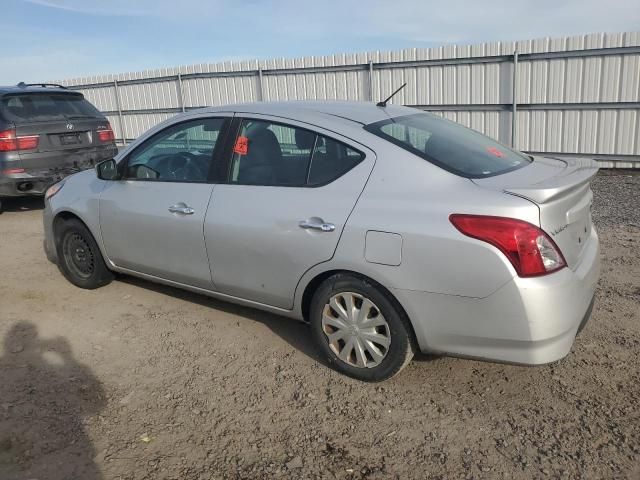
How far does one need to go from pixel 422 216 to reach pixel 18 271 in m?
4.59

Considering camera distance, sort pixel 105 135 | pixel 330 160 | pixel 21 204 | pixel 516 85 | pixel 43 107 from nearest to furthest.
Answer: pixel 330 160
pixel 43 107
pixel 105 135
pixel 21 204
pixel 516 85

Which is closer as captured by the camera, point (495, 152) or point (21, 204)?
point (495, 152)

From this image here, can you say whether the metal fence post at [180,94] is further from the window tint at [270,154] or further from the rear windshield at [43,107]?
the window tint at [270,154]

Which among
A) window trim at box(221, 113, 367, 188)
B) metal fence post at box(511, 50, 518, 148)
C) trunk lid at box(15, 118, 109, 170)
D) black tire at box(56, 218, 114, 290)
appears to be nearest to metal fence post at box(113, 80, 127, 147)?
trunk lid at box(15, 118, 109, 170)

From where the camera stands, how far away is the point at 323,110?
367 cm

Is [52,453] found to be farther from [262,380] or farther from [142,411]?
[262,380]

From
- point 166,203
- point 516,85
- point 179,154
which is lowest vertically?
point 166,203

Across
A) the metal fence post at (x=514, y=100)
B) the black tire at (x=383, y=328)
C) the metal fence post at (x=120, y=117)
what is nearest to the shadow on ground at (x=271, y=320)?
the black tire at (x=383, y=328)

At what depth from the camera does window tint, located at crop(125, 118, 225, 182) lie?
13.0ft

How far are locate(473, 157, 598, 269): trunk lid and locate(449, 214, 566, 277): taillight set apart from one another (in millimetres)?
83

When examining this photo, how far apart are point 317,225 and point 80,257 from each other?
2781 millimetres

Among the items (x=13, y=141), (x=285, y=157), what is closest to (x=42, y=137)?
(x=13, y=141)

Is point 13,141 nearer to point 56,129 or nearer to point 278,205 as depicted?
point 56,129

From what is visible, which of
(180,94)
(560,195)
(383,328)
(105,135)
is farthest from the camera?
(180,94)
